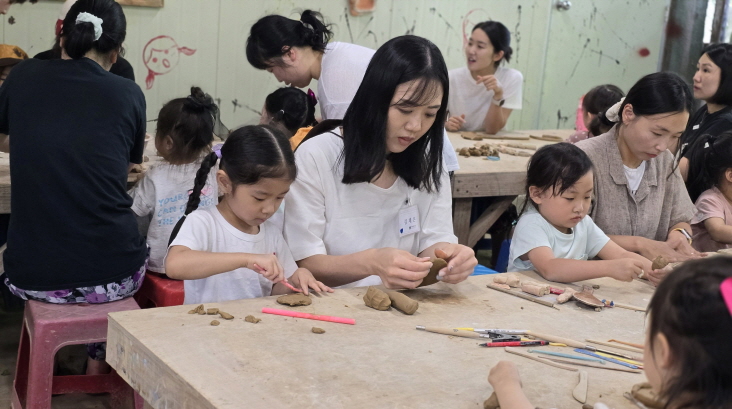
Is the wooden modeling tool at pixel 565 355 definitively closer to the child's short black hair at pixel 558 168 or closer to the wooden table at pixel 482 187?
the child's short black hair at pixel 558 168

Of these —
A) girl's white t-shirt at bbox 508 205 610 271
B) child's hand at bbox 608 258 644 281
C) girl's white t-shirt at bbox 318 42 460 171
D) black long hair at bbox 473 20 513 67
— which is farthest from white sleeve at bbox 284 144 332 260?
black long hair at bbox 473 20 513 67

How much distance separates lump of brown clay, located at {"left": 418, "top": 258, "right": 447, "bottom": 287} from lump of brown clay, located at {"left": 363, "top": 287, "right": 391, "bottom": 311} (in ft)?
0.64

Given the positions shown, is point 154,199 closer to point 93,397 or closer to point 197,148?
point 197,148

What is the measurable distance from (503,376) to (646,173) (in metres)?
1.88

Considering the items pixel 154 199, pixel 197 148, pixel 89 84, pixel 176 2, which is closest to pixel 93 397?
pixel 154 199

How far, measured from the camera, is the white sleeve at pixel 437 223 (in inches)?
102

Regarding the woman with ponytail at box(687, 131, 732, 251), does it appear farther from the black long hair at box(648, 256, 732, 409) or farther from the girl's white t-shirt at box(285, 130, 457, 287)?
the black long hair at box(648, 256, 732, 409)

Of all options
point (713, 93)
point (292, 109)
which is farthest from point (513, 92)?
point (292, 109)

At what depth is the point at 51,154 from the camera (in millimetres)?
2559

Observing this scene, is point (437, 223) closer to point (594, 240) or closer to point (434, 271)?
point (434, 271)

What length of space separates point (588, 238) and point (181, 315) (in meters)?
1.59

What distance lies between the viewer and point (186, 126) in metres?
3.10

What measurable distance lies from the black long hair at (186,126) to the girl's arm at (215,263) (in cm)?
97

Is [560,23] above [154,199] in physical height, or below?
above
